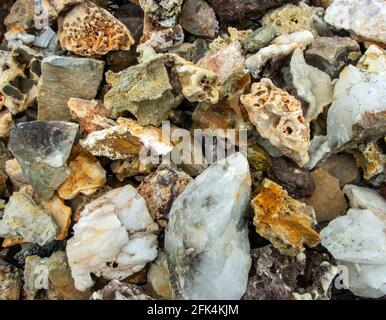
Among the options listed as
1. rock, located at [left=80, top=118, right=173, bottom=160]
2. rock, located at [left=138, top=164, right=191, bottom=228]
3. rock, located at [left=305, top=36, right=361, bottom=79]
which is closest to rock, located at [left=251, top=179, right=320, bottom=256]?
rock, located at [left=138, top=164, right=191, bottom=228]

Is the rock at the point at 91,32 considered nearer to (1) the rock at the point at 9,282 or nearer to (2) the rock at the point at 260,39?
(2) the rock at the point at 260,39

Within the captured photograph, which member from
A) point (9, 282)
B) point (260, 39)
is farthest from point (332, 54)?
point (9, 282)

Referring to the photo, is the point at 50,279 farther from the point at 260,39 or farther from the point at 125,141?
the point at 260,39

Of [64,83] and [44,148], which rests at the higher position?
[64,83]

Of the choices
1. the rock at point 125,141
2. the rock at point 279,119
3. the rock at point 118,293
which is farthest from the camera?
the rock at point 125,141

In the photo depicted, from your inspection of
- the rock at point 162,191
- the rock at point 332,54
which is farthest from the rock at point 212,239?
the rock at point 332,54

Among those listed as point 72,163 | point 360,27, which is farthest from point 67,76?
point 360,27

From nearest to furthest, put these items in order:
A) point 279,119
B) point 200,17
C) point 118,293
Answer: point 118,293 < point 279,119 < point 200,17
